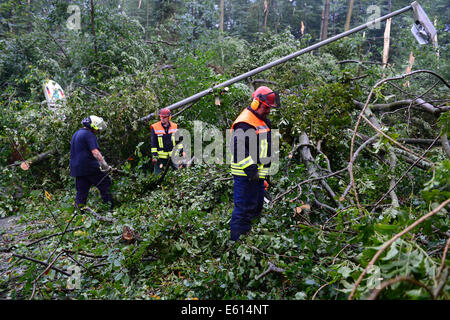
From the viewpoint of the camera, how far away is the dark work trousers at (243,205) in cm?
337

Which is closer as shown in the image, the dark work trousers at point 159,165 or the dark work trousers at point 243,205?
the dark work trousers at point 243,205

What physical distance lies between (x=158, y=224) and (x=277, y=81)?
209 inches

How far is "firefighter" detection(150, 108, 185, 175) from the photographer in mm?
5465

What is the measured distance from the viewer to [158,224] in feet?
10.8

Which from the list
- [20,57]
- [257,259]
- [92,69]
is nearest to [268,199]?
[257,259]

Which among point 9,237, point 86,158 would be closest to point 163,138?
point 86,158

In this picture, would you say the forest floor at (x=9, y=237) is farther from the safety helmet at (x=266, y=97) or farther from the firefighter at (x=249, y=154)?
the safety helmet at (x=266, y=97)

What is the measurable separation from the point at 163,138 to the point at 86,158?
142cm

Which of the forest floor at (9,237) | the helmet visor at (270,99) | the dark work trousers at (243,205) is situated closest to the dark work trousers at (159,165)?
the forest floor at (9,237)

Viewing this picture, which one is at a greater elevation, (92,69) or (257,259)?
(92,69)

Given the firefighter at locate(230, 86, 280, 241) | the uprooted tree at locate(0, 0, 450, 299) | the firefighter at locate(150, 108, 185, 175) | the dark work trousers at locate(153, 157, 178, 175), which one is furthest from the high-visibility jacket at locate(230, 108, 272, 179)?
the dark work trousers at locate(153, 157, 178, 175)

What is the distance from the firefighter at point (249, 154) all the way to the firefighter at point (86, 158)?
2.43m

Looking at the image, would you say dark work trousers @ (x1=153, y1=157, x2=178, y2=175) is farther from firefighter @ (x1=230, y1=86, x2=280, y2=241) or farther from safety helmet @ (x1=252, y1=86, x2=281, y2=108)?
safety helmet @ (x1=252, y1=86, x2=281, y2=108)
